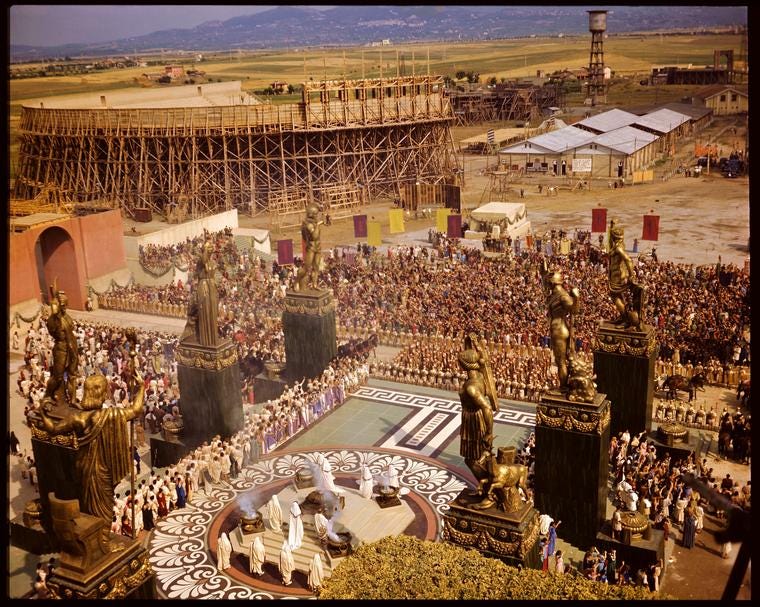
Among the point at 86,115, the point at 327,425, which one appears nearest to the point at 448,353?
the point at 327,425

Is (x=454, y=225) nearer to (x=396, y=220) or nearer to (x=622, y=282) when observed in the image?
(x=396, y=220)

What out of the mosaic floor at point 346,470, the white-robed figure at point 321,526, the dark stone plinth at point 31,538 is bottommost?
the mosaic floor at point 346,470

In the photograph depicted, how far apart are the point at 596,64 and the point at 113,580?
103343 millimetres

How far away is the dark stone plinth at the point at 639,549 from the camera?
56.6 ft

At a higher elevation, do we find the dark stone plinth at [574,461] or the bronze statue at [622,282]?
the bronze statue at [622,282]

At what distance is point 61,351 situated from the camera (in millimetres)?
17141

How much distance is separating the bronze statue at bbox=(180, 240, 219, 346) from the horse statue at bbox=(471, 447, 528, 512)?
36.8ft

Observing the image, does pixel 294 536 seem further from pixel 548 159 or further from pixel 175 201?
pixel 548 159

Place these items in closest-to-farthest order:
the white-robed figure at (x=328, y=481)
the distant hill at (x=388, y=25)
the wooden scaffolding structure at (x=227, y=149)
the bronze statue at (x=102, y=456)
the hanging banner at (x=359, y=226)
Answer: the bronze statue at (x=102, y=456)
the white-robed figure at (x=328, y=481)
the hanging banner at (x=359, y=226)
the wooden scaffolding structure at (x=227, y=149)
the distant hill at (x=388, y=25)

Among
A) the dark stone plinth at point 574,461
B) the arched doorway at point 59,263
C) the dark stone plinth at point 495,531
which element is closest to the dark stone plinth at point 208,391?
the dark stone plinth at point 574,461

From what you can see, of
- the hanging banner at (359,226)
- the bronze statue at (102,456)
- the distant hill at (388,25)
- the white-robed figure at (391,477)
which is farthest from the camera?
the distant hill at (388,25)

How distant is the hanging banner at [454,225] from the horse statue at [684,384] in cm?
2129

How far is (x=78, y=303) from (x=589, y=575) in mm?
31191

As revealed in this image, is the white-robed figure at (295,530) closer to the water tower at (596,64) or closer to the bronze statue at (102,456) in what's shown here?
the bronze statue at (102,456)
